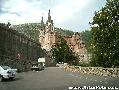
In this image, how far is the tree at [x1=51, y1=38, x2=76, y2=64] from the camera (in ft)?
455

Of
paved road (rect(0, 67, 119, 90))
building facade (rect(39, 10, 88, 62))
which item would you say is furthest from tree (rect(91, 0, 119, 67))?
building facade (rect(39, 10, 88, 62))

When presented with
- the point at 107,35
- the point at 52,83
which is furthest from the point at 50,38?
the point at 52,83

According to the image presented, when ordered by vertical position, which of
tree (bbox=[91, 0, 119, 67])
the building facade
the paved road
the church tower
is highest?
the church tower

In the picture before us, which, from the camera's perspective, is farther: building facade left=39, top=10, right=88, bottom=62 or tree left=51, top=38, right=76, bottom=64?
building facade left=39, top=10, right=88, bottom=62

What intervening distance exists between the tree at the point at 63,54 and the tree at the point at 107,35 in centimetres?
8805

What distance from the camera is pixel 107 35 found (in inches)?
1781

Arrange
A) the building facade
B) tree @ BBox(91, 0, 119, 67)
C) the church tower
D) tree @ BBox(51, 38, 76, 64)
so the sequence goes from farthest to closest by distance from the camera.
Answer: the church tower < the building facade < tree @ BBox(51, 38, 76, 64) < tree @ BBox(91, 0, 119, 67)

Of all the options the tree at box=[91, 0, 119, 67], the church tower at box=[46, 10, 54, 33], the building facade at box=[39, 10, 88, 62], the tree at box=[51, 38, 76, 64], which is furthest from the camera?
the church tower at box=[46, 10, 54, 33]

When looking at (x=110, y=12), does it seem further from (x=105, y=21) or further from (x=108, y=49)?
(x=108, y=49)

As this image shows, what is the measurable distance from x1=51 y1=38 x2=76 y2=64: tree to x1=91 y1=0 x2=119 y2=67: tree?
88050 mm

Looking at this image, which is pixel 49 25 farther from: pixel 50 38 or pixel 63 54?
pixel 63 54

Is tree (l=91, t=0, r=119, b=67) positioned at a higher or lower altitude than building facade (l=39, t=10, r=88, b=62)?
lower

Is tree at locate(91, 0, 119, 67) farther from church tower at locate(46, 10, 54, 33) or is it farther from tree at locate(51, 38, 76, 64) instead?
church tower at locate(46, 10, 54, 33)

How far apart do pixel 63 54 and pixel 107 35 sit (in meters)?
95.0
